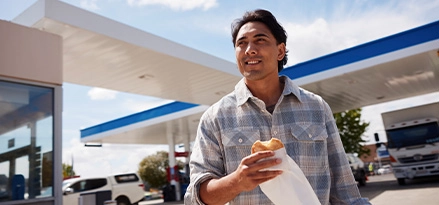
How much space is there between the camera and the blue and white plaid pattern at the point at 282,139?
5.64ft

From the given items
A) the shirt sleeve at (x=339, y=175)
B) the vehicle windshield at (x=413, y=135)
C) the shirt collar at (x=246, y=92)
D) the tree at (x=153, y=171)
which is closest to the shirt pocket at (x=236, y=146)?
the shirt collar at (x=246, y=92)

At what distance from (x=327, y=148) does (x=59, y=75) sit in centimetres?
Result: 548

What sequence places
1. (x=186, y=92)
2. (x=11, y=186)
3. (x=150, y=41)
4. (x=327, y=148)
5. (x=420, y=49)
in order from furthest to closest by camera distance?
1. (x=186, y=92)
2. (x=420, y=49)
3. (x=150, y=41)
4. (x=11, y=186)
5. (x=327, y=148)

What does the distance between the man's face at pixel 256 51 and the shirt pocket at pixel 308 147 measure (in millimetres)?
311

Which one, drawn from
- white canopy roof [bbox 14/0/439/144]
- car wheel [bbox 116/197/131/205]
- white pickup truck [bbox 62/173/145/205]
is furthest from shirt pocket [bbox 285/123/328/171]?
car wheel [bbox 116/197/131/205]

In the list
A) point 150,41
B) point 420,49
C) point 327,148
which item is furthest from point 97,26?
point 420,49

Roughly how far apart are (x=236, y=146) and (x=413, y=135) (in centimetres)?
1508

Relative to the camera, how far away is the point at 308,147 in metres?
1.76

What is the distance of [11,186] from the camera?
5.41m

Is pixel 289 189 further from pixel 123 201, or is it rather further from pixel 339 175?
pixel 123 201

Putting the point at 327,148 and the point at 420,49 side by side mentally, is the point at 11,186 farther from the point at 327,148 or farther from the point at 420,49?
the point at 420,49

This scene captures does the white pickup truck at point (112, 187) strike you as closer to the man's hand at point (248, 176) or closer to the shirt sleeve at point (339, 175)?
the shirt sleeve at point (339, 175)

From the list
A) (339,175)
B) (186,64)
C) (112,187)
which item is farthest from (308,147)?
(112,187)

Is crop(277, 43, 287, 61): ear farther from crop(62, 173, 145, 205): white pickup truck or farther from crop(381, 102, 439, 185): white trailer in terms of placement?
crop(62, 173, 145, 205): white pickup truck
